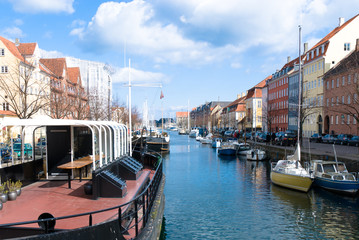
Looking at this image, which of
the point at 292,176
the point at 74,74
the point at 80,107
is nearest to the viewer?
the point at 292,176

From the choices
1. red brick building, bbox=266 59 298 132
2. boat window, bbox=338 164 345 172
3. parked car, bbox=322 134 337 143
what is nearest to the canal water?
boat window, bbox=338 164 345 172

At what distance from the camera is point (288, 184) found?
23672 millimetres

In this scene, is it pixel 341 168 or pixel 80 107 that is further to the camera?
pixel 80 107

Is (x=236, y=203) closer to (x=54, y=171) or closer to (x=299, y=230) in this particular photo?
(x=299, y=230)

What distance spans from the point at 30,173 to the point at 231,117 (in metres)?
116

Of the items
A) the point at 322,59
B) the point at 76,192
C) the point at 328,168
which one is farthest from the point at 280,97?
the point at 76,192

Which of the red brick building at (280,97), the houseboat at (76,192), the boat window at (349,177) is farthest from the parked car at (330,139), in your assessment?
the houseboat at (76,192)

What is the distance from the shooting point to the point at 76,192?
34.0 feet

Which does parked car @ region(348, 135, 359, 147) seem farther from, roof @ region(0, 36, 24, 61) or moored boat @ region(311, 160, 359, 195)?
roof @ region(0, 36, 24, 61)

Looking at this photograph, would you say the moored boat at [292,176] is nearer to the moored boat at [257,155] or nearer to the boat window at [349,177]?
the boat window at [349,177]

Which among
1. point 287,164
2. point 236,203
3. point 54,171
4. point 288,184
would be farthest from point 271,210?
point 54,171

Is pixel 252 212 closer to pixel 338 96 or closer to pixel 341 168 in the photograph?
pixel 341 168

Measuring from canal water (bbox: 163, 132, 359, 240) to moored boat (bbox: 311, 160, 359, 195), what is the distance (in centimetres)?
54

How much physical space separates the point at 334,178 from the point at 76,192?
18.2 meters
